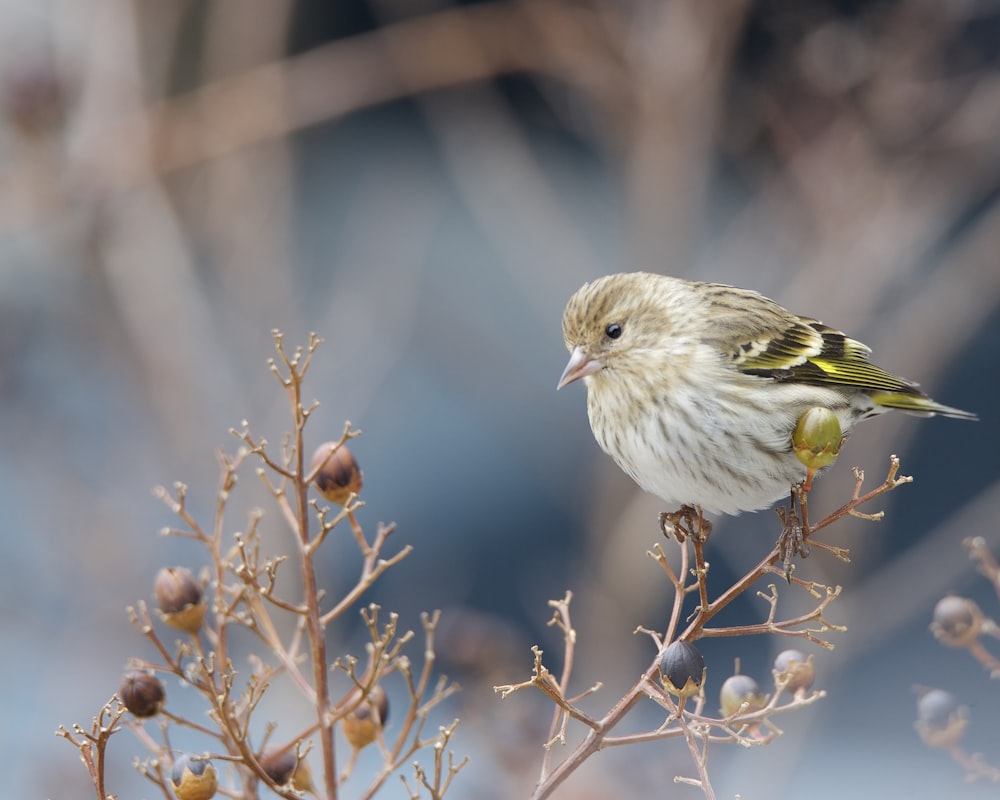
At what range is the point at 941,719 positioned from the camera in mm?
1805

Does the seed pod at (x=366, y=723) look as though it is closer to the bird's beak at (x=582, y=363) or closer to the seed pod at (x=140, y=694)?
the seed pod at (x=140, y=694)

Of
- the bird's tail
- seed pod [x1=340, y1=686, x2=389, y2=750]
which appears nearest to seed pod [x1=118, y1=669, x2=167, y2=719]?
seed pod [x1=340, y1=686, x2=389, y2=750]

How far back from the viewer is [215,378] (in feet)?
15.8

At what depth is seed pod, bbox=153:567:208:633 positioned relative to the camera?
176 centimetres

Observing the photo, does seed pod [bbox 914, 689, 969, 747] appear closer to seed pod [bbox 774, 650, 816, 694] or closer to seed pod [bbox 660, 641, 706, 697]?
seed pod [bbox 774, 650, 816, 694]

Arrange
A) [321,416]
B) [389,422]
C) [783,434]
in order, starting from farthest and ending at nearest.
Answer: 1. [389,422]
2. [321,416]
3. [783,434]

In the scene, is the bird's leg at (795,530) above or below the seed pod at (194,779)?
above

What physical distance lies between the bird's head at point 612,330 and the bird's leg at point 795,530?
0.53m

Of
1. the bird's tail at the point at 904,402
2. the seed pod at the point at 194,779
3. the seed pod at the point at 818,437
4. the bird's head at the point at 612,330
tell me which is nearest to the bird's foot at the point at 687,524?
the seed pod at the point at 818,437

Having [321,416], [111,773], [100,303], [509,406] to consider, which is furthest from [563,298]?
[111,773]

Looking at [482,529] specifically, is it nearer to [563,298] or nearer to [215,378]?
[563,298]

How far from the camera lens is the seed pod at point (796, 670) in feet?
→ 5.81

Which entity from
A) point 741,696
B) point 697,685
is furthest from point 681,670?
point 741,696

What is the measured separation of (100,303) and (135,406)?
44 centimetres
